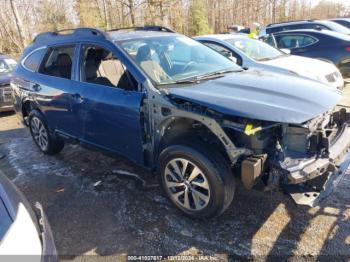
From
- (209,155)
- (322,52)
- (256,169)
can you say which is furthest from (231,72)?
(322,52)

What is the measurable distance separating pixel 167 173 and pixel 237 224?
82 cm

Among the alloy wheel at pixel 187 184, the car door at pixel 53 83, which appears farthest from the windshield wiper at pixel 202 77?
the car door at pixel 53 83

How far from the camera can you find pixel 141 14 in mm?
22859

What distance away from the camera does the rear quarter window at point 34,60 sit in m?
4.86

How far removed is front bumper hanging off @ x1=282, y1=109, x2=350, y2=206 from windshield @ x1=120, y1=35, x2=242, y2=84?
4.92 ft

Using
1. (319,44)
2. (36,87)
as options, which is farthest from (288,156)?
(319,44)

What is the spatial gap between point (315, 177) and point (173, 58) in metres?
2.03

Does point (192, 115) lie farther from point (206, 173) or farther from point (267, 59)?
point (267, 59)

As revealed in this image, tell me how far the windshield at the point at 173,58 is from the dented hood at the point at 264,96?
32 cm

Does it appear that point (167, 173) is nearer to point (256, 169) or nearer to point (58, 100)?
point (256, 169)

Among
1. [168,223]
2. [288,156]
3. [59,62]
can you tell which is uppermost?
[59,62]

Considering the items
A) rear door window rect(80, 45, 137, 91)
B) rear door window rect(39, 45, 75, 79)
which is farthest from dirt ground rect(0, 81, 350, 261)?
rear door window rect(39, 45, 75, 79)

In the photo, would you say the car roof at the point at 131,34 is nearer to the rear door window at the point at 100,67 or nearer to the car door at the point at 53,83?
the rear door window at the point at 100,67

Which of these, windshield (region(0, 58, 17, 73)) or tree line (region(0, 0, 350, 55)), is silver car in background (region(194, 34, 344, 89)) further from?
tree line (region(0, 0, 350, 55))
